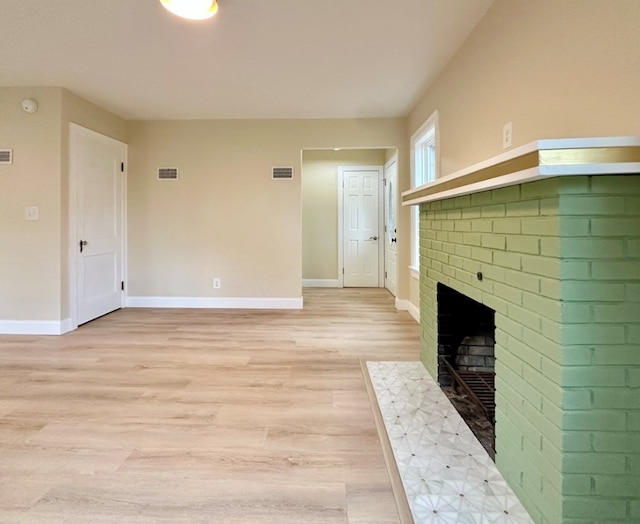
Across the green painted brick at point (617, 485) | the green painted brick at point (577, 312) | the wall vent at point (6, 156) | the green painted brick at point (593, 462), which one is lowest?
the green painted brick at point (617, 485)

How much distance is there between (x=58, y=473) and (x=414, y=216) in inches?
158

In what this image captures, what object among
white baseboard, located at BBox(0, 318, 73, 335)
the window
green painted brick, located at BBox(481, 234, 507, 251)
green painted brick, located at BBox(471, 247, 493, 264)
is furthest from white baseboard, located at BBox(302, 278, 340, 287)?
green painted brick, located at BBox(481, 234, 507, 251)

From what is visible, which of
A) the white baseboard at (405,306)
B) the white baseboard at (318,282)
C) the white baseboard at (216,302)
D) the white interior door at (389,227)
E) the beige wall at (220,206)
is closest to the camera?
the white baseboard at (405,306)

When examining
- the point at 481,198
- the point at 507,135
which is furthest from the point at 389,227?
the point at 481,198

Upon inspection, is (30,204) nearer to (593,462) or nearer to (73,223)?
(73,223)

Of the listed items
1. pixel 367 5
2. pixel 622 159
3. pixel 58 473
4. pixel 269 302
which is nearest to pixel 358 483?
pixel 58 473

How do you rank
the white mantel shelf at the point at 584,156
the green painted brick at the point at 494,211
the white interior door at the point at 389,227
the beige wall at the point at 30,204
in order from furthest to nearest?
1. the white interior door at the point at 389,227
2. the beige wall at the point at 30,204
3. the green painted brick at the point at 494,211
4. the white mantel shelf at the point at 584,156

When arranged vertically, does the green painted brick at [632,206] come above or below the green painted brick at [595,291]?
above

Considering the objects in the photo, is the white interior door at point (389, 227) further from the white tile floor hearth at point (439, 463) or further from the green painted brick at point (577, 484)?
the green painted brick at point (577, 484)

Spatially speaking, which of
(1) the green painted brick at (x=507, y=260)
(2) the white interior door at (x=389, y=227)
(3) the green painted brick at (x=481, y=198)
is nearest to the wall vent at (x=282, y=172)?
(2) the white interior door at (x=389, y=227)

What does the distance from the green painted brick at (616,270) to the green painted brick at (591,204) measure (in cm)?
14

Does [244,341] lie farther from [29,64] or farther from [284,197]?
[29,64]

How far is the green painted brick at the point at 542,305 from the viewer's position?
112 cm

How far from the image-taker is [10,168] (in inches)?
145
